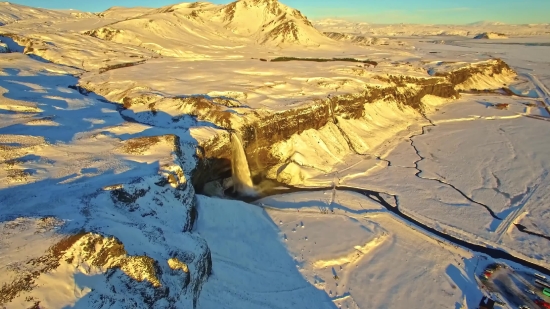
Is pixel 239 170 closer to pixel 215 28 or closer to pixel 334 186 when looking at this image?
pixel 334 186

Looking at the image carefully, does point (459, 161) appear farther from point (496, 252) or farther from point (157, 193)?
point (157, 193)

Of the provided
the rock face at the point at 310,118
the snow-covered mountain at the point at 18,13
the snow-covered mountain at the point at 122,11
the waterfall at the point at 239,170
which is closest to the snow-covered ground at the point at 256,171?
the rock face at the point at 310,118

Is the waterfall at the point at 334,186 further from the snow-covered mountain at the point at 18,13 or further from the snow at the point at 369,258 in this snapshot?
the snow-covered mountain at the point at 18,13

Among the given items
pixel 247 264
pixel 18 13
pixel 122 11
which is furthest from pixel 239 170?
pixel 18 13

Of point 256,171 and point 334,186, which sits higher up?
point 256,171

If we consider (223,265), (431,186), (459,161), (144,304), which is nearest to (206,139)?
(223,265)

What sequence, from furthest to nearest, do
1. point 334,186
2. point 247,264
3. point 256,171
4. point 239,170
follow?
point 256,171
point 334,186
point 239,170
point 247,264
